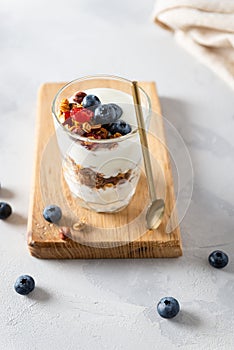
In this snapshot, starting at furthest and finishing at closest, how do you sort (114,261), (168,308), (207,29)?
(207,29) → (114,261) → (168,308)

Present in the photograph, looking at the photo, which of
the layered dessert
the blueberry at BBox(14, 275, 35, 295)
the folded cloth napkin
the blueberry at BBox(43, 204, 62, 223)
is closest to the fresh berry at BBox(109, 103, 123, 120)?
the layered dessert

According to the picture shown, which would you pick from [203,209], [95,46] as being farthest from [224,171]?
[95,46]

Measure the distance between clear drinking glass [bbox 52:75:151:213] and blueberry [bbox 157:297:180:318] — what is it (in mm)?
229

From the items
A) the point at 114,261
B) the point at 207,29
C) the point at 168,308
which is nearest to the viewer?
the point at 168,308

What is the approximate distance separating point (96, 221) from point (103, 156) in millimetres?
161

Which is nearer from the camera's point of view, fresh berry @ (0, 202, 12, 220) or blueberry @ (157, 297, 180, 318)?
blueberry @ (157, 297, 180, 318)

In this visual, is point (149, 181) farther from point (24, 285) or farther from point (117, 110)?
point (24, 285)

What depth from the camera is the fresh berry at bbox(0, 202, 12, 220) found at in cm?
125

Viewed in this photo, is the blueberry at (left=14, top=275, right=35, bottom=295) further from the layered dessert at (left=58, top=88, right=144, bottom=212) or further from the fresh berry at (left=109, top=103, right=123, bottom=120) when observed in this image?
the fresh berry at (left=109, top=103, right=123, bottom=120)

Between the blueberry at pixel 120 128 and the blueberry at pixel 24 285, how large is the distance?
299 millimetres

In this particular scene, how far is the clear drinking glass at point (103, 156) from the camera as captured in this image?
3.70ft

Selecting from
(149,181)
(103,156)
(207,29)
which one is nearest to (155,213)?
(149,181)

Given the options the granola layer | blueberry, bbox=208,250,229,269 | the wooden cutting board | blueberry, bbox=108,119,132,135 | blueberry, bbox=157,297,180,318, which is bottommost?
blueberry, bbox=157,297,180,318

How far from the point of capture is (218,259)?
1.18 m
